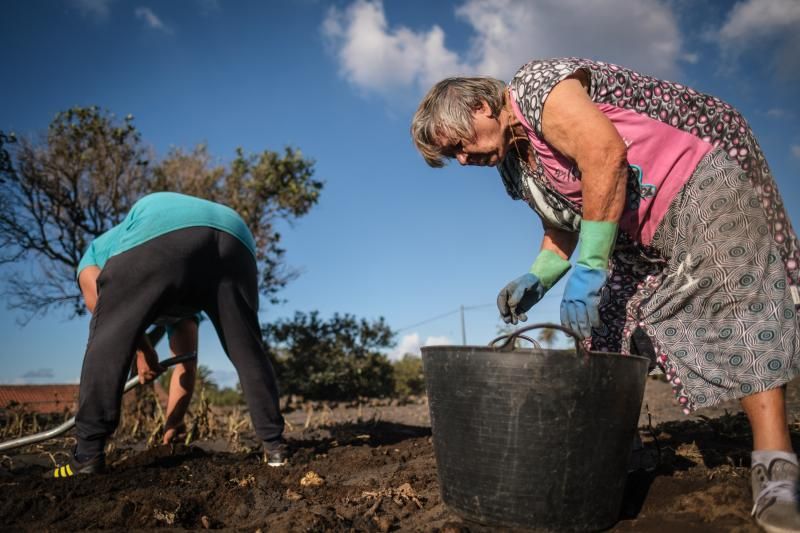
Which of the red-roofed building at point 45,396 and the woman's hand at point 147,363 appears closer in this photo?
the woman's hand at point 147,363

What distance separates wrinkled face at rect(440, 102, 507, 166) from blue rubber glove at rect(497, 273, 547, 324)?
54 cm

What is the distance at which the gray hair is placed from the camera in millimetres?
2191

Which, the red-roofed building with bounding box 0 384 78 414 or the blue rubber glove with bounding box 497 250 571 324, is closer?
the blue rubber glove with bounding box 497 250 571 324

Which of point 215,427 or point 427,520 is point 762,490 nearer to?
point 427,520

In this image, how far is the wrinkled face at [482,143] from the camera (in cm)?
222

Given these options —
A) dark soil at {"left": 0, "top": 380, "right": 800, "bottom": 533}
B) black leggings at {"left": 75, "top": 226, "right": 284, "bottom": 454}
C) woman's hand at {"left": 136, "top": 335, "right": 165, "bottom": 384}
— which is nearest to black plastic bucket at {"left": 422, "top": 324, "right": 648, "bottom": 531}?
dark soil at {"left": 0, "top": 380, "right": 800, "bottom": 533}

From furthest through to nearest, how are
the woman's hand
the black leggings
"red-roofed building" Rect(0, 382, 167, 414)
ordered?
"red-roofed building" Rect(0, 382, 167, 414), the woman's hand, the black leggings

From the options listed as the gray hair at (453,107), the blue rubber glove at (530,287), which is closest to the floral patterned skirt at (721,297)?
the blue rubber glove at (530,287)

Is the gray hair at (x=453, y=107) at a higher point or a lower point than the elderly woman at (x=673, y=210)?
higher

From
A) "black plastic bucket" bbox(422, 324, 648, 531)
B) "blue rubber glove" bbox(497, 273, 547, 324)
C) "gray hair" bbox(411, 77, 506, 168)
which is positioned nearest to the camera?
"black plastic bucket" bbox(422, 324, 648, 531)

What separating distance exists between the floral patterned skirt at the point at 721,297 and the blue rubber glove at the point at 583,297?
1.25 feet

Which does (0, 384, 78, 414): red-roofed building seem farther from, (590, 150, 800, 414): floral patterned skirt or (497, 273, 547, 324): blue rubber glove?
(590, 150, 800, 414): floral patterned skirt

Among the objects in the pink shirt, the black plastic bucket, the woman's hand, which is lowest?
the black plastic bucket

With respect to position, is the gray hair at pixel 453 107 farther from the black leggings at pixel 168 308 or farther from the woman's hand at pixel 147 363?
the woman's hand at pixel 147 363
